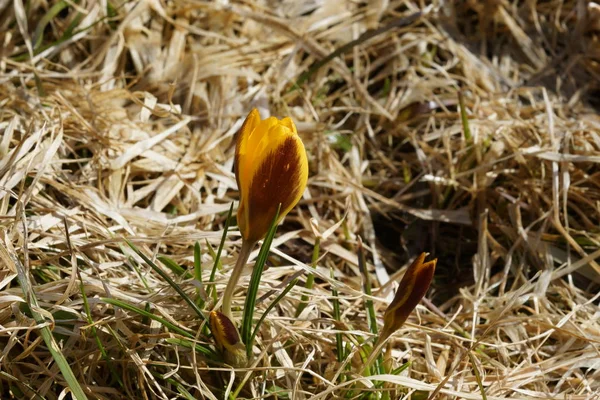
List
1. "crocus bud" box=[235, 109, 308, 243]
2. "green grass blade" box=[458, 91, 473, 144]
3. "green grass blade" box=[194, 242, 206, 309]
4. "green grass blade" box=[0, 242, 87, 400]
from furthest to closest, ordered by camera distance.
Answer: "green grass blade" box=[458, 91, 473, 144] → "green grass blade" box=[194, 242, 206, 309] → "green grass blade" box=[0, 242, 87, 400] → "crocus bud" box=[235, 109, 308, 243]

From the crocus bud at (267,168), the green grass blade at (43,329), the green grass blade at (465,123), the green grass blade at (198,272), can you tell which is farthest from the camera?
the green grass blade at (465,123)

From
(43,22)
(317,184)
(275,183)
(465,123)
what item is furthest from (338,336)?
(43,22)

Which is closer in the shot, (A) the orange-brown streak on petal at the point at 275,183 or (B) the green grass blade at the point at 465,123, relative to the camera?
(A) the orange-brown streak on petal at the point at 275,183

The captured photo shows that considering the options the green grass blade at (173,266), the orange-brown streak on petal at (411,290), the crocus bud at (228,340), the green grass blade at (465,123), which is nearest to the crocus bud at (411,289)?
the orange-brown streak on petal at (411,290)

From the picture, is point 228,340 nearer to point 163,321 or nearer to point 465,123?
point 163,321

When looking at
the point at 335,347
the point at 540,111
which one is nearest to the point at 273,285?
the point at 335,347

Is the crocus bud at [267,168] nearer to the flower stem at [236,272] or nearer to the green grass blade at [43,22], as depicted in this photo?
the flower stem at [236,272]

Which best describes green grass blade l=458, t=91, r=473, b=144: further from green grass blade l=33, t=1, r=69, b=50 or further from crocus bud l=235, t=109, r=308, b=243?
green grass blade l=33, t=1, r=69, b=50

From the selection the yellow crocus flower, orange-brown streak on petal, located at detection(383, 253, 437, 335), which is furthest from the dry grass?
the yellow crocus flower
